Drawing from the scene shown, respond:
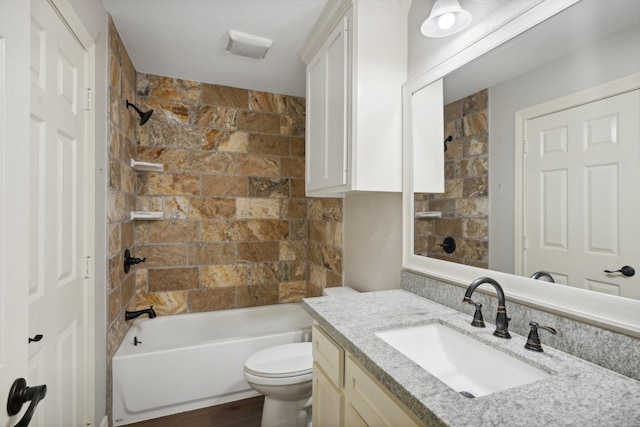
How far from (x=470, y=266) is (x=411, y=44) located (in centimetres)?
121

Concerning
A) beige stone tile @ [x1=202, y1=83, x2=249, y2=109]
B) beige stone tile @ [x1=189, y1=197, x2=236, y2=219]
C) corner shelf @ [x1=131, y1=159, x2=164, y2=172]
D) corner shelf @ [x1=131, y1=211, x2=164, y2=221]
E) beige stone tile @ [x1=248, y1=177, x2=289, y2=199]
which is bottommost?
corner shelf @ [x1=131, y1=211, x2=164, y2=221]

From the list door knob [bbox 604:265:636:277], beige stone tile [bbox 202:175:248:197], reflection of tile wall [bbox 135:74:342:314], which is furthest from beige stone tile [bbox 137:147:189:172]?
door knob [bbox 604:265:636:277]

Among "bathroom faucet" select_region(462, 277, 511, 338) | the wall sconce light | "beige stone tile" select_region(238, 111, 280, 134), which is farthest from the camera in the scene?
"beige stone tile" select_region(238, 111, 280, 134)

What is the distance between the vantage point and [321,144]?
78.1 inches

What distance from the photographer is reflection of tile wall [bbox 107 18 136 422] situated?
6.38 ft

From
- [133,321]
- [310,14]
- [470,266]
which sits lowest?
[133,321]

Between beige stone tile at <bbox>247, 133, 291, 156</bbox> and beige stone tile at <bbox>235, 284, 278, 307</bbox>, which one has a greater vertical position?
beige stone tile at <bbox>247, 133, 291, 156</bbox>

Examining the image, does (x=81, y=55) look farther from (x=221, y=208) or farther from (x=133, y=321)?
(x=133, y=321)

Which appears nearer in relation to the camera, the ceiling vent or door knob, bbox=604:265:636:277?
door knob, bbox=604:265:636:277

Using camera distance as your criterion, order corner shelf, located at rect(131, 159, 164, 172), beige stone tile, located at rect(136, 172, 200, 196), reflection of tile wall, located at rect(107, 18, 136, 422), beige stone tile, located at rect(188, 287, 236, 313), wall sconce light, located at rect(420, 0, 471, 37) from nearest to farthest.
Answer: wall sconce light, located at rect(420, 0, 471, 37)
reflection of tile wall, located at rect(107, 18, 136, 422)
corner shelf, located at rect(131, 159, 164, 172)
beige stone tile, located at rect(136, 172, 200, 196)
beige stone tile, located at rect(188, 287, 236, 313)

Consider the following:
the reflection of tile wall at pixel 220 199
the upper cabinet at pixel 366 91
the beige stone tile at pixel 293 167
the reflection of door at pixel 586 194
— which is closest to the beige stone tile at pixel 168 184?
the reflection of tile wall at pixel 220 199

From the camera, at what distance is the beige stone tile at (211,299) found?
2.92 meters

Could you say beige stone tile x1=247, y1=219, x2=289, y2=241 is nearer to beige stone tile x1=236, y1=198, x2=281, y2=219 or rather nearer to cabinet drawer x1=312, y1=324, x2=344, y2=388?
beige stone tile x1=236, y1=198, x2=281, y2=219

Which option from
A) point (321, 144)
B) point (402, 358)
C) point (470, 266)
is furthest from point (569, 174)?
point (321, 144)
